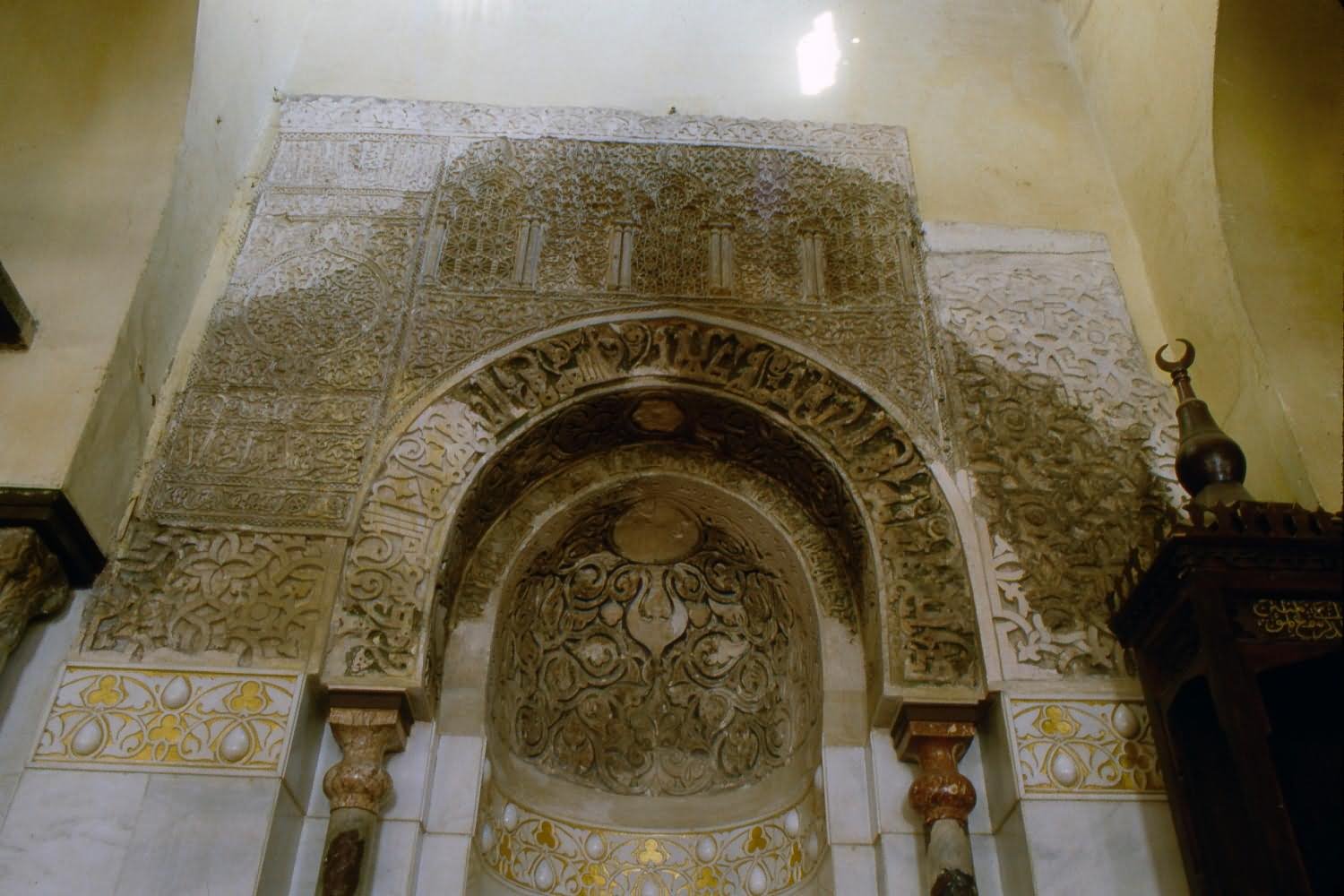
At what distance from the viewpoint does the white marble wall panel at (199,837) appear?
343cm

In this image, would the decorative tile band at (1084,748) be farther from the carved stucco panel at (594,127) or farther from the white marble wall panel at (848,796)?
the carved stucco panel at (594,127)

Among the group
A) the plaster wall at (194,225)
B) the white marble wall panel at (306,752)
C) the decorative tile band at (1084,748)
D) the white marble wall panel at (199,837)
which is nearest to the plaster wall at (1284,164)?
the decorative tile band at (1084,748)

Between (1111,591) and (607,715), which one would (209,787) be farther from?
(1111,591)

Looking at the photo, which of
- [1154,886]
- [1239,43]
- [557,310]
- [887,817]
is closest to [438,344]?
[557,310]

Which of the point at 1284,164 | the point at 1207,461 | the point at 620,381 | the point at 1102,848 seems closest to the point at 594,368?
the point at 620,381

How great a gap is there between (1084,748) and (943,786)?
0.49 meters

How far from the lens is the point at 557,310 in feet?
16.1

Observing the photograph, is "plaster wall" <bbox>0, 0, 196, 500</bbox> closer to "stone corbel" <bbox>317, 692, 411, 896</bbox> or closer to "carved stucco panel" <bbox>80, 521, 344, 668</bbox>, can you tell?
"carved stucco panel" <bbox>80, 521, 344, 668</bbox>

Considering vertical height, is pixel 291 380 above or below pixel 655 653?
above

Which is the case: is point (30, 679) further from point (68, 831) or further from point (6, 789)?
point (68, 831)

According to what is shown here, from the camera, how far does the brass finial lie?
3.74m

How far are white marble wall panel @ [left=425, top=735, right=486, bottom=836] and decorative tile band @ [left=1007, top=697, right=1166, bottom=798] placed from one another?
1.98m

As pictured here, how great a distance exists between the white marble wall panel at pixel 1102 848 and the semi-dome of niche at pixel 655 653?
125cm

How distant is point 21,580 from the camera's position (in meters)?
3.70
